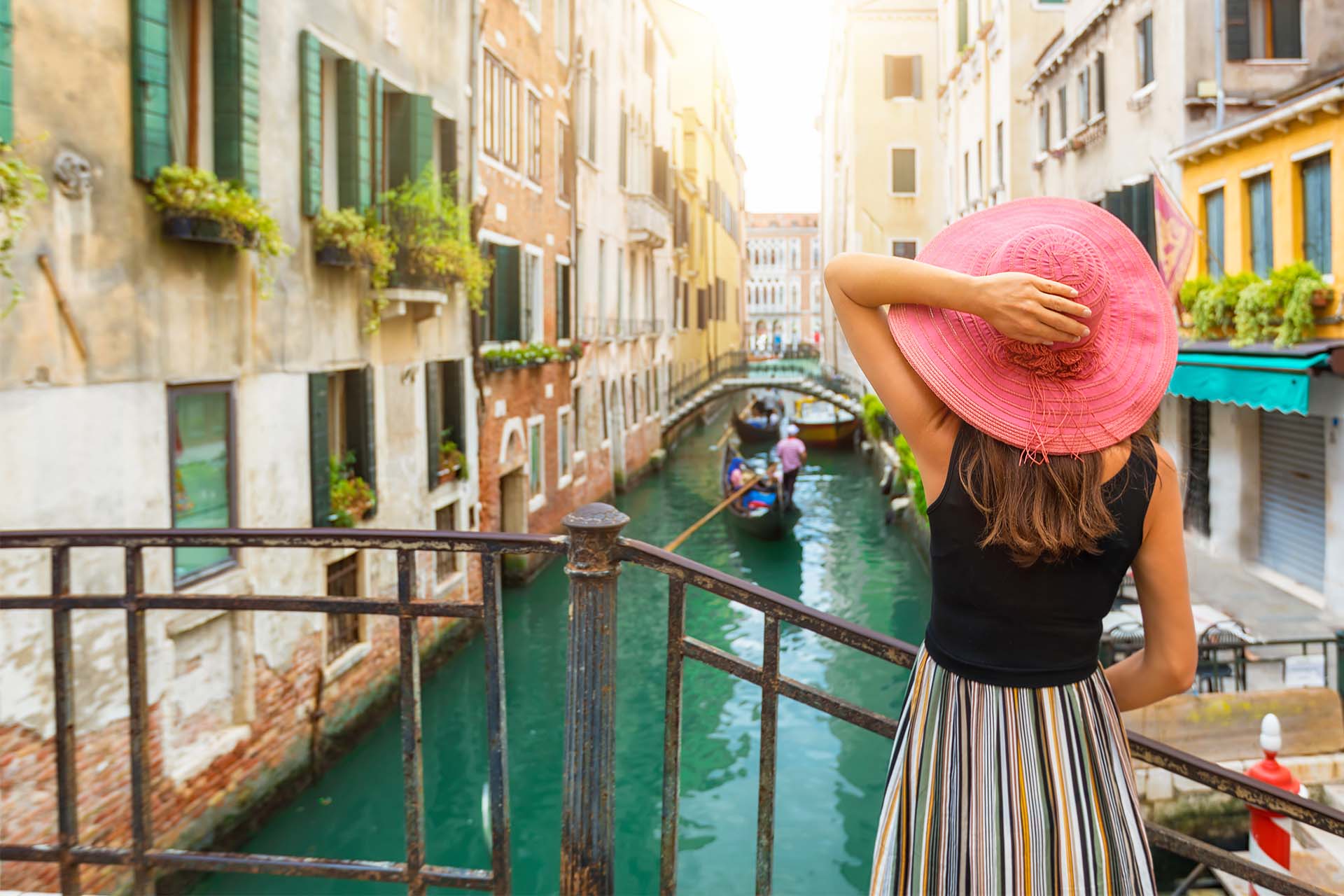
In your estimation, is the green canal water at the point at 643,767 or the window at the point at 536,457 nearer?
the green canal water at the point at 643,767

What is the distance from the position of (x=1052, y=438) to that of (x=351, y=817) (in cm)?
676

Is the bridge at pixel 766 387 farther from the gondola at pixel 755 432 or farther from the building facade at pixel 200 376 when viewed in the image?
the building facade at pixel 200 376

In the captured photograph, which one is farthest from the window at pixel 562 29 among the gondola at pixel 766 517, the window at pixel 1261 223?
the window at pixel 1261 223

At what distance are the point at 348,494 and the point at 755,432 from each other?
25784mm

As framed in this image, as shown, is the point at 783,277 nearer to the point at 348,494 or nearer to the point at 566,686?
the point at 348,494

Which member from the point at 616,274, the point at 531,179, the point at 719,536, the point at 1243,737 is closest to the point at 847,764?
the point at 1243,737

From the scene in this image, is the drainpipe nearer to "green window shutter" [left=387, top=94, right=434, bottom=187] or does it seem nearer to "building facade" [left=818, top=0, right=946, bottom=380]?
"green window shutter" [left=387, top=94, right=434, bottom=187]

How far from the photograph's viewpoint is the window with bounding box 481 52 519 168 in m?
11.7

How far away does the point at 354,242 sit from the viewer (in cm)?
750

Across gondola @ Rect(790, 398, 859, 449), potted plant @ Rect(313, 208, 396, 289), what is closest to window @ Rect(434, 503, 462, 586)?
potted plant @ Rect(313, 208, 396, 289)

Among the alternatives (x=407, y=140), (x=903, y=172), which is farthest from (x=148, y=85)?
(x=903, y=172)

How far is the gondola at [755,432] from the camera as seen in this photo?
33156 mm

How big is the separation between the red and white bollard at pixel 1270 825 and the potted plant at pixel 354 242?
6.09 meters

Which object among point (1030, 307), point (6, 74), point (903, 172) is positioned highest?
point (903, 172)
